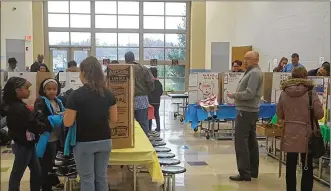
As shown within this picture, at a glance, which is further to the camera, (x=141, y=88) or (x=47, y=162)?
(x=141, y=88)

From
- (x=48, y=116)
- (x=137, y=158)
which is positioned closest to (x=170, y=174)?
(x=137, y=158)

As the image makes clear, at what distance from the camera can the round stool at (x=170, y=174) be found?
12.2 ft

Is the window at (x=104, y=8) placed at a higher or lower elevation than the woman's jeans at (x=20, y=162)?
higher

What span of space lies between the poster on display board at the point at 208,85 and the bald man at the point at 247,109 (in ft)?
8.95

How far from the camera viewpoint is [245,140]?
14.7 feet

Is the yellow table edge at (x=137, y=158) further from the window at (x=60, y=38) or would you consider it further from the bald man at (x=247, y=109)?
the window at (x=60, y=38)

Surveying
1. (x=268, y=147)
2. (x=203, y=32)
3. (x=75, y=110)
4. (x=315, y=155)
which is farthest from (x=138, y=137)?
(x=203, y=32)

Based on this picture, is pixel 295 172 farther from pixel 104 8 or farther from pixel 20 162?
pixel 104 8

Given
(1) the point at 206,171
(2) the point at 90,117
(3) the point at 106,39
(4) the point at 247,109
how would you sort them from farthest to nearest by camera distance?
1. (3) the point at 106,39
2. (1) the point at 206,171
3. (4) the point at 247,109
4. (2) the point at 90,117

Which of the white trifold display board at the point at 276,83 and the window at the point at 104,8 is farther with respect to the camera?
the window at the point at 104,8

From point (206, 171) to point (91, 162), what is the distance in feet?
8.38

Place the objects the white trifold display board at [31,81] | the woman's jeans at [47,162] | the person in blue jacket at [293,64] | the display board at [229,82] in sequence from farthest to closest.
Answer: the person in blue jacket at [293,64] < the display board at [229,82] < the white trifold display board at [31,81] < the woman's jeans at [47,162]

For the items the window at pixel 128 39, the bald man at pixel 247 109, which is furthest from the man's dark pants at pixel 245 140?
the window at pixel 128 39

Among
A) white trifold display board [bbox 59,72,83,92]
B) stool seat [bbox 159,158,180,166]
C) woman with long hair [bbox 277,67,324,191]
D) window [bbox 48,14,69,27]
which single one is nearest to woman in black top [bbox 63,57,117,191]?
stool seat [bbox 159,158,180,166]
